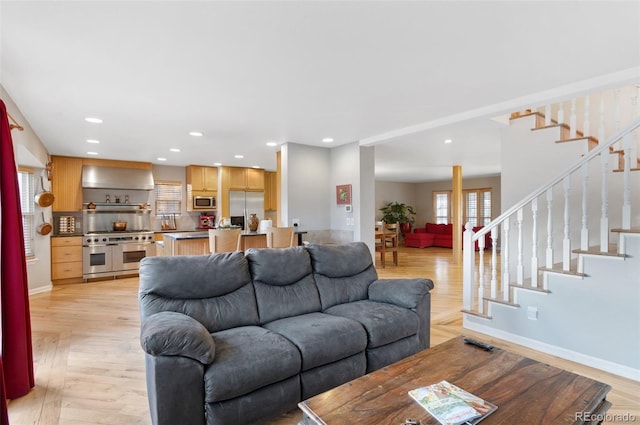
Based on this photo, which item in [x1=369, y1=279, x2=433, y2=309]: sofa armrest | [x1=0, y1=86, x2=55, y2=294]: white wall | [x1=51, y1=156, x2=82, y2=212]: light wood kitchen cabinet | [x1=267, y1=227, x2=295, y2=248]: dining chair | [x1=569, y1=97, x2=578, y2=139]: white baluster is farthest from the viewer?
[x1=51, y1=156, x2=82, y2=212]: light wood kitchen cabinet

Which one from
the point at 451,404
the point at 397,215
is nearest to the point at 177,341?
the point at 451,404

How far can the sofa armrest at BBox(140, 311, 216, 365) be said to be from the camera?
166 centimetres

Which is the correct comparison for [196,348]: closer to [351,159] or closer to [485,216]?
[351,159]

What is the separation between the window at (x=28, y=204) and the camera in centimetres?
519

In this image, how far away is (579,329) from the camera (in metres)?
2.78

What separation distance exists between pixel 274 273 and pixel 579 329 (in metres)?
2.64

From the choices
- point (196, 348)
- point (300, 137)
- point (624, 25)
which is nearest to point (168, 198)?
point (300, 137)

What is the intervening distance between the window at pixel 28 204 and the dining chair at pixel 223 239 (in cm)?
336

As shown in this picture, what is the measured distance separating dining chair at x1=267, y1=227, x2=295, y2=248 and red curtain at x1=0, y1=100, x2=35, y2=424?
265 cm

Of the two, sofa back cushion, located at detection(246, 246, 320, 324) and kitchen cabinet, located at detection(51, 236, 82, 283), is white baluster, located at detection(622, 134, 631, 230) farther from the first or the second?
kitchen cabinet, located at detection(51, 236, 82, 283)

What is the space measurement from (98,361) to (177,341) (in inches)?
69.5

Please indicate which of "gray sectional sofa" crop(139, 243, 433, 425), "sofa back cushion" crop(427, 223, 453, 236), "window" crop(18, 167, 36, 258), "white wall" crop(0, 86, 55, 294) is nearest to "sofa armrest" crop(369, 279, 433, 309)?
"gray sectional sofa" crop(139, 243, 433, 425)

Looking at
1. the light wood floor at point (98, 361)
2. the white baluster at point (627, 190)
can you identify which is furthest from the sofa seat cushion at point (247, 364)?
the white baluster at point (627, 190)

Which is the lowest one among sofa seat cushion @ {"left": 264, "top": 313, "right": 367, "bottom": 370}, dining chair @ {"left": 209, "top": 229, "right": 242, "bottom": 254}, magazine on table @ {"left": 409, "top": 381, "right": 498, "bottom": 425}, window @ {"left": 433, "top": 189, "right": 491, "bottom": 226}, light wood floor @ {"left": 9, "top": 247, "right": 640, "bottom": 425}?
light wood floor @ {"left": 9, "top": 247, "right": 640, "bottom": 425}
